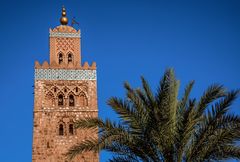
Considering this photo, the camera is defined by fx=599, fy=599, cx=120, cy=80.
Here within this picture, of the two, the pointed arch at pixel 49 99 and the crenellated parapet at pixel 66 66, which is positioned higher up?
the crenellated parapet at pixel 66 66

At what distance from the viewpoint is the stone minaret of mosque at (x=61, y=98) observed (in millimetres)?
28484

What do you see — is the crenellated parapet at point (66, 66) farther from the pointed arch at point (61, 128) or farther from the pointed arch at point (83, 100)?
the pointed arch at point (61, 128)

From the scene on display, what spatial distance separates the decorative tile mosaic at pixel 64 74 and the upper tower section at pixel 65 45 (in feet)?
2.49

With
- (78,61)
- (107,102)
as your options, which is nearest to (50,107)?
(78,61)

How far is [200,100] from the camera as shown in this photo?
1430 centimetres

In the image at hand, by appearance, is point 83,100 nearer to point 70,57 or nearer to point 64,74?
point 64,74

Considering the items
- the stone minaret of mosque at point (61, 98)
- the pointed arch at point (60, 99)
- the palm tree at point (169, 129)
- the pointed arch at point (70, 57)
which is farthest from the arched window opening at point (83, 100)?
the palm tree at point (169, 129)

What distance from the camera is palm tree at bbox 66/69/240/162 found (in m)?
13.8

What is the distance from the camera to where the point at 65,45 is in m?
31.4

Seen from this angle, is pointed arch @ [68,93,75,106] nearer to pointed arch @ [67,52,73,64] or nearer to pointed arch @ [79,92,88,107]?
pointed arch @ [79,92,88,107]

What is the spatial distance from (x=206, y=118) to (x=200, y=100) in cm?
51

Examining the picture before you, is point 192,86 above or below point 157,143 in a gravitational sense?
above

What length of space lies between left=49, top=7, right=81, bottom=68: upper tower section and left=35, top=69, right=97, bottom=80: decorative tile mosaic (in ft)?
2.49

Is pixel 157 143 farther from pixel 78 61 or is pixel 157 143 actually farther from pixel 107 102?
pixel 78 61
